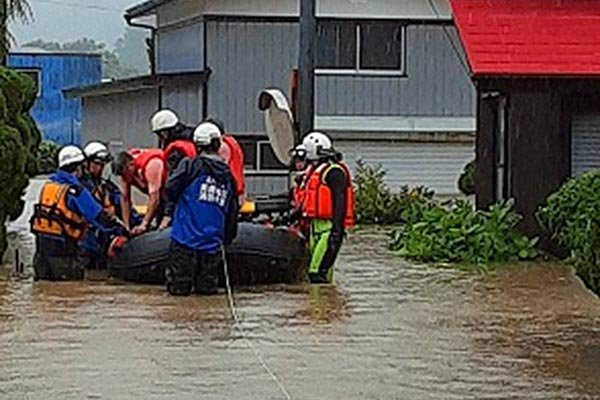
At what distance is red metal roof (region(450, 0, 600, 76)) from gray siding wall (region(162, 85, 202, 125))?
15.8 metres

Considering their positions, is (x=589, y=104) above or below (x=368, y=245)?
above

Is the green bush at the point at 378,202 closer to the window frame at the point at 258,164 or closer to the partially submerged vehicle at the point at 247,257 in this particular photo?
the window frame at the point at 258,164

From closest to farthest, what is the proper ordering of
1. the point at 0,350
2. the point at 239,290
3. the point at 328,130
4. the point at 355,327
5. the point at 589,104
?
the point at 0,350
the point at 355,327
the point at 239,290
the point at 589,104
the point at 328,130

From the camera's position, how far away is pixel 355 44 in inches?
1574

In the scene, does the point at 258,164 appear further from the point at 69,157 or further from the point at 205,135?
the point at 205,135

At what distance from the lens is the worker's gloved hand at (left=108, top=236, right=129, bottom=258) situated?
1861cm

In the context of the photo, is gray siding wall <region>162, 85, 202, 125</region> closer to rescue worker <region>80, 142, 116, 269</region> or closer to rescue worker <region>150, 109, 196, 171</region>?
rescue worker <region>80, 142, 116, 269</region>

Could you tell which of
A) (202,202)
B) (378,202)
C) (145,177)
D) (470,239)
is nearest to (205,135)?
(202,202)

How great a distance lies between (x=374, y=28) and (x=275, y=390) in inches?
1144

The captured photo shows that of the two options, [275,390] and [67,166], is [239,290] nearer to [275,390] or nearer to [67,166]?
[67,166]

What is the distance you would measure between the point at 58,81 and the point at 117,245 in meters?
52.7

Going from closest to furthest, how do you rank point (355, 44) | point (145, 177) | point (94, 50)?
point (145, 177), point (355, 44), point (94, 50)

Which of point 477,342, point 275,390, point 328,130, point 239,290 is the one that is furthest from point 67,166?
point 328,130

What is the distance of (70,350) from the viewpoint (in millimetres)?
13102
